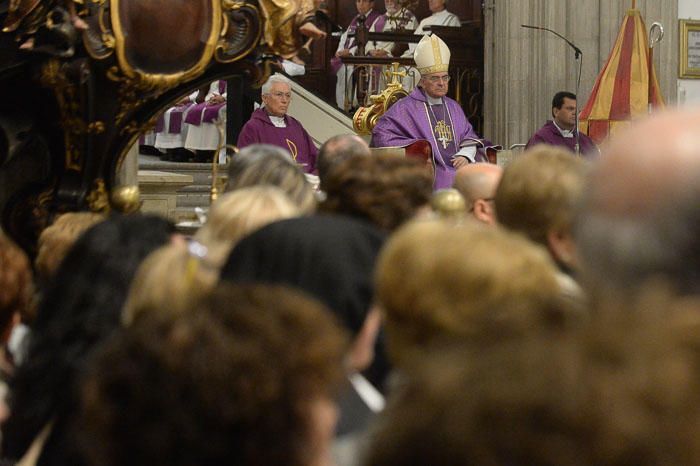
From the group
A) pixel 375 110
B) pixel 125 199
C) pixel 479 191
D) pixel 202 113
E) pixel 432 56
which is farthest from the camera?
pixel 202 113

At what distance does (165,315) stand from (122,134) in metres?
5.11

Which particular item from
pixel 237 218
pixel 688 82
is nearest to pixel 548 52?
pixel 688 82

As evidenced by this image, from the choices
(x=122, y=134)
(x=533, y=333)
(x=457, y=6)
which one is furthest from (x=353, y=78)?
(x=533, y=333)

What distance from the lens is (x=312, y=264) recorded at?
2904mm

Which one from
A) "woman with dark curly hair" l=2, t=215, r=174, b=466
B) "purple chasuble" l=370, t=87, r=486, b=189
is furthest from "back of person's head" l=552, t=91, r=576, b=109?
"woman with dark curly hair" l=2, t=215, r=174, b=466

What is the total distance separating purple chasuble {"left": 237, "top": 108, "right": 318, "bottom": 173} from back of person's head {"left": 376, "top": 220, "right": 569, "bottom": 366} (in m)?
8.90

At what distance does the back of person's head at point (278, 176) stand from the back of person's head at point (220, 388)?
224 centimetres

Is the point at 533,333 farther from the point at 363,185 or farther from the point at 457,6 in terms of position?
the point at 457,6

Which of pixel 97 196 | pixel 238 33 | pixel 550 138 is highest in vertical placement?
pixel 238 33

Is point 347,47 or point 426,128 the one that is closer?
point 426,128

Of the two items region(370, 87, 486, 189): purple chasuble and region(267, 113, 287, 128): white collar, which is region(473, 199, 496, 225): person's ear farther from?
region(267, 113, 287, 128): white collar

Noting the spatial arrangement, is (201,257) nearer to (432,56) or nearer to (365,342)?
(365,342)

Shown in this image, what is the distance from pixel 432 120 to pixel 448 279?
27.3 feet

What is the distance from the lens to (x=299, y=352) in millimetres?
1611
